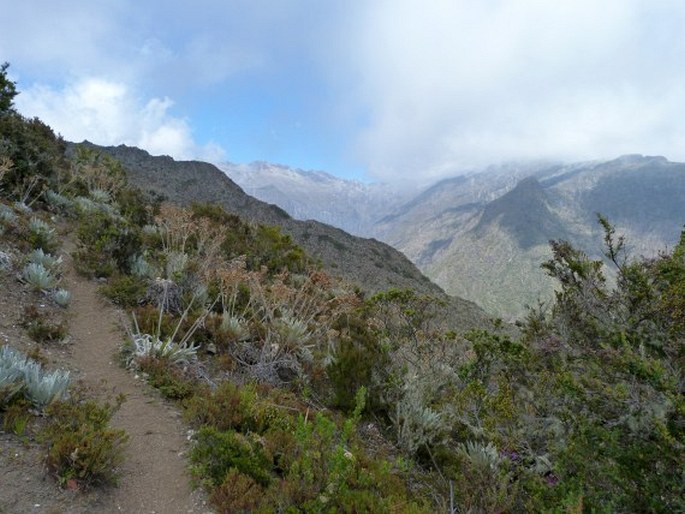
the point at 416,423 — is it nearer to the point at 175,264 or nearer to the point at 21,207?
the point at 175,264

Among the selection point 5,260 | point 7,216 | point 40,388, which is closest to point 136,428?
point 40,388

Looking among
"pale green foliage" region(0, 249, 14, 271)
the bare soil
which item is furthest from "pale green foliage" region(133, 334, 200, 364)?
"pale green foliage" region(0, 249, 14, 271)

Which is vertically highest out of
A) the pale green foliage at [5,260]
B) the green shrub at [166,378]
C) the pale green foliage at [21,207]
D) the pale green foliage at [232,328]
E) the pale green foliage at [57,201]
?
the pale green foliage at [57,201]

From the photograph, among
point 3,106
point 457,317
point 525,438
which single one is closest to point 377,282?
point 457,317

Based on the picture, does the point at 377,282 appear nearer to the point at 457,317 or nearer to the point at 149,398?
the point at 457,317

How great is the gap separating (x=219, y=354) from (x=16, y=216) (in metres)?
5.50

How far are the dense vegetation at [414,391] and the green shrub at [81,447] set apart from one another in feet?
0.17

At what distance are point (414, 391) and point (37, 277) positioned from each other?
231 inches

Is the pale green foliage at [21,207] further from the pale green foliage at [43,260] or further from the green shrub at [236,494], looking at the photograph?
the green shrub at [236,494]

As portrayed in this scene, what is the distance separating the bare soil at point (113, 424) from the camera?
3.42 meters

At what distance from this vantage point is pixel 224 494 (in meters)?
3.67

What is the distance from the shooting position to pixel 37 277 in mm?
7117

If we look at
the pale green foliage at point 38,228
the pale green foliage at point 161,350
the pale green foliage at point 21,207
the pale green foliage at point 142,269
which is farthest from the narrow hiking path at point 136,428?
the pale green foliage at point 21,207

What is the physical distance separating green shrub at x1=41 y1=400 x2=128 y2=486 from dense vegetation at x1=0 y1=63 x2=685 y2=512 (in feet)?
0.17
